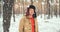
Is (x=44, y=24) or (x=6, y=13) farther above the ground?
(x=6, y=13)

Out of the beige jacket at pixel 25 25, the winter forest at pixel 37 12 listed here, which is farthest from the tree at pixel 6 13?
the beige jacket at pixel 25 25

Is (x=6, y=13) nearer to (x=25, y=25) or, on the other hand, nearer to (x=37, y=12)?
(x=25, y=25)

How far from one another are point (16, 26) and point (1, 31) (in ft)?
0.79

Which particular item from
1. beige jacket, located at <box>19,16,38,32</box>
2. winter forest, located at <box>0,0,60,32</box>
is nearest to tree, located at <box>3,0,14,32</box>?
winter forest, located at <box>0,0,60,32</box>

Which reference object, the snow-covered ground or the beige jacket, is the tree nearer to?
the snow-covered ground

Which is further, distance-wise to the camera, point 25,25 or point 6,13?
point 6,13

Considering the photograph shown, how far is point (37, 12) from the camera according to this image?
8.14 feet

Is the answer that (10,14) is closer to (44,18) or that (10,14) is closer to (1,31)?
(1,31)

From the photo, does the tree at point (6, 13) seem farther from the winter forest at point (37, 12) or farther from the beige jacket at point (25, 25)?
the beige jacket at point (25, 25)

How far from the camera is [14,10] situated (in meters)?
2.49

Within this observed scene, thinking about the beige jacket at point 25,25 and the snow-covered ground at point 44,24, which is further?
the snow-covered ground at point 44,24

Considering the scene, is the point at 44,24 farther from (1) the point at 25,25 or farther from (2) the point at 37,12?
(1) the point at 25,25

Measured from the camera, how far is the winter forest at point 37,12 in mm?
2451

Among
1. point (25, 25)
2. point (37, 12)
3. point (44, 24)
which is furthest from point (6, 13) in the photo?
point (44, 24)
